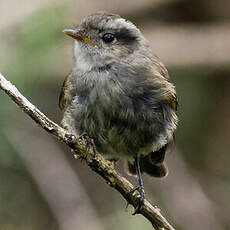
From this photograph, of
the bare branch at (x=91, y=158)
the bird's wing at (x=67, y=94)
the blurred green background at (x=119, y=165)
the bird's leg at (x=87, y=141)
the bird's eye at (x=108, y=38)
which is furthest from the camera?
the blurred green background at (x=119, y=165)

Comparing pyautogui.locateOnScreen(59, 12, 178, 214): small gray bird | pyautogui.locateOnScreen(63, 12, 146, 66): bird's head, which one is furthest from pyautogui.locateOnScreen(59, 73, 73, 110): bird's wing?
pyautogui.locateOnScreen(63, 12, 146, 66): bird's head

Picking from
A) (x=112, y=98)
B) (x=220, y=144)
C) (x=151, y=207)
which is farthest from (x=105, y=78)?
(x=220, y=144)

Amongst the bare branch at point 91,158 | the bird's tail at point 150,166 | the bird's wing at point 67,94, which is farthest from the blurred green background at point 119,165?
the bare branch at point 91,158

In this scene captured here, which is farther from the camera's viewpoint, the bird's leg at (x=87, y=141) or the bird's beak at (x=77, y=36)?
the bird's beak at (x=77, y=36)

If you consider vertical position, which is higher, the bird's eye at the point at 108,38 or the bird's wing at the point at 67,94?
the bird's eye at the point at 108,38

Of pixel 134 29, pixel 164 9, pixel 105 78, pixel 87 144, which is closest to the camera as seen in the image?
pixel 87 144

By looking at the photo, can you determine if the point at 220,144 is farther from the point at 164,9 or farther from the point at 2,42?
the point at 2,42

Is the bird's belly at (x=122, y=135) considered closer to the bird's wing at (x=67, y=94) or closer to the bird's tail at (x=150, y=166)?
the bird's wing at (x=67, y=94)
